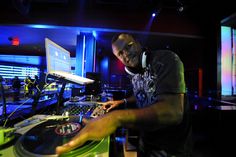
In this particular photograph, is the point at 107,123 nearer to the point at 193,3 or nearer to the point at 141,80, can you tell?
the point at 141,80

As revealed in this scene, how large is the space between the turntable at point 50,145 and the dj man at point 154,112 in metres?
0.07

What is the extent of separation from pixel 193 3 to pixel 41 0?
3.53 m

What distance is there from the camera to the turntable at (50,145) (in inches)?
22.1

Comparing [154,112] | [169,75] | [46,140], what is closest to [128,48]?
[169,75]

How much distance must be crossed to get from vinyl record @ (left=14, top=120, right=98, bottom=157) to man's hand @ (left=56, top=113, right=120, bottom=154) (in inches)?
2.0

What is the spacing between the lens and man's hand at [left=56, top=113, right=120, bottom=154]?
1.69 ft

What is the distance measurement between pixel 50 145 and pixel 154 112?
0.40 m

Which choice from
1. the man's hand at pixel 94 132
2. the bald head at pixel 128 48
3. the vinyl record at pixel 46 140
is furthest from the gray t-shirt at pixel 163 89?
the vinyl record at pixel 46 140

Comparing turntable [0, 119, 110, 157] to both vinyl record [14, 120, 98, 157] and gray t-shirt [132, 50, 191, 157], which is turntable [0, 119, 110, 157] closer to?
vinyl record [14, 120, 98, 157]

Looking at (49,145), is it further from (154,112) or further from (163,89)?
(163,89)

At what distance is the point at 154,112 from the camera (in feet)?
1.99

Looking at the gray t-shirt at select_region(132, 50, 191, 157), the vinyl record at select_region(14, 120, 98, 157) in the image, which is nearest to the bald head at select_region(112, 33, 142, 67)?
the gray t-shirt at select_region(132, 50, 191, 157)

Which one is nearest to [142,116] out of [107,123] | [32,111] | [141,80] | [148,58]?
[107,123]

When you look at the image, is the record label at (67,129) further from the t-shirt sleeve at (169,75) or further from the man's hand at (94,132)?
the t-shirt sleeve at (169,75)
